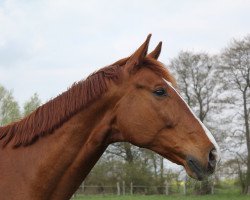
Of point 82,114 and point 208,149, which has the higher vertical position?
point 82,114

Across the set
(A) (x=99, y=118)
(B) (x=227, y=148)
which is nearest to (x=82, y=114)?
(A) (x=99, y=118)

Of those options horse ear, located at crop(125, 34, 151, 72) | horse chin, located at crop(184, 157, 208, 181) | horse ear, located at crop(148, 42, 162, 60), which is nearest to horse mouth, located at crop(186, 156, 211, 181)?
horse chin, located at crop(184, 157, 208, 181)

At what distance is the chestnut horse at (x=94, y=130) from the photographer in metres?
3.88

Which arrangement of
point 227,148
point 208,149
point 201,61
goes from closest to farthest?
point 208,149
point 227,148
point 201,61

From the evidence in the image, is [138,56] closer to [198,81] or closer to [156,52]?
[156,52]

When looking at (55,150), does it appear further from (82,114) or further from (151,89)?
(151,89)

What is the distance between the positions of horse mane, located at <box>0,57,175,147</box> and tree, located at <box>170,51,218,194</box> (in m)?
38.7

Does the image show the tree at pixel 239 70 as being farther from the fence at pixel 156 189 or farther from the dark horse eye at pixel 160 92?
the dark horse eye at pixel 160 92

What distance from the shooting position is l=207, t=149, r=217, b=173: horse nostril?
12.2 feet

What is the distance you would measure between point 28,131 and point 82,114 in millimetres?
541

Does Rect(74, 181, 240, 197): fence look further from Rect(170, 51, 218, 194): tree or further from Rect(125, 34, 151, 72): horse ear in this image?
Rect(125, 34, 151, 72): horse ear

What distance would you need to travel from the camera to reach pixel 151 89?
408 centimetres

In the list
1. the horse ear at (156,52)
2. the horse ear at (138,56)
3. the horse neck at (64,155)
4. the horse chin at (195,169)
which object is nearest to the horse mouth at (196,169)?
the horse chin at (195,169)

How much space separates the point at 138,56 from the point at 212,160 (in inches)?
49.1
